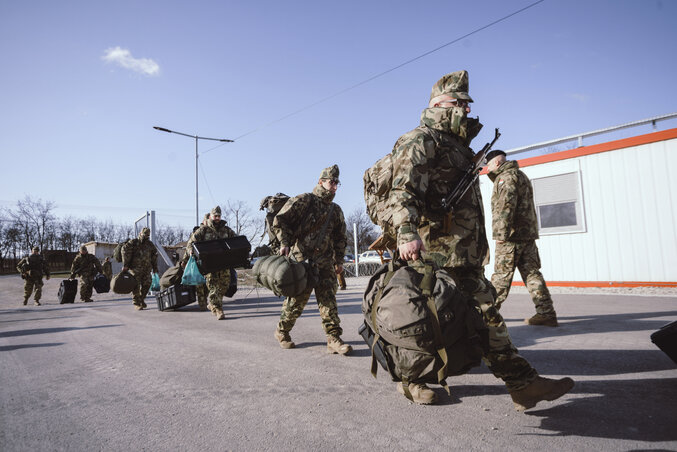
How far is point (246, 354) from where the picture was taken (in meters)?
4.21

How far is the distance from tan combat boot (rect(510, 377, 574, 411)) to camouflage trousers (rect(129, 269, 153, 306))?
9.55 metres

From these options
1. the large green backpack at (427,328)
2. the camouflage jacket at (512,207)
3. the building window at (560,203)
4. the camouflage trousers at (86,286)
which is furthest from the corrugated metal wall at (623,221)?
the camouflage trousers at (86,286)

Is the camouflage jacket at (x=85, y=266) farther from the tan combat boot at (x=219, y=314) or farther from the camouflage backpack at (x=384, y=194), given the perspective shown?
the camouflage backpack at (x=384, y=194)

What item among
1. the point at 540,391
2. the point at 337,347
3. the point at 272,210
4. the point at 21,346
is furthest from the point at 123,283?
the point at 540,391

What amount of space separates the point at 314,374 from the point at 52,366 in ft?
9.64

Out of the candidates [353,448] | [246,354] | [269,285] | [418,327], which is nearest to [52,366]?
[246,354]

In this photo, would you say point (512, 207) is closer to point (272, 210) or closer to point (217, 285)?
point (272, 210)

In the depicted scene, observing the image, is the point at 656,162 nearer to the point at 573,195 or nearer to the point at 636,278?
the point at 573,195

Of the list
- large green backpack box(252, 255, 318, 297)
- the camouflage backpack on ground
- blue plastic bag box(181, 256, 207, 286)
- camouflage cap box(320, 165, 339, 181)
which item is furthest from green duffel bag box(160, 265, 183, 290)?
camouflage cap box(320, 165, 339, 181)

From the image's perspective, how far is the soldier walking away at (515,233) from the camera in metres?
4.77

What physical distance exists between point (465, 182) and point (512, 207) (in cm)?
245

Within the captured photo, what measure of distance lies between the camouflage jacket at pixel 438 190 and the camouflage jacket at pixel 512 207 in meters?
2.20

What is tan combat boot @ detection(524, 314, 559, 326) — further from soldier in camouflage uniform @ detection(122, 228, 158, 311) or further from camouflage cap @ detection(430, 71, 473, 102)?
soldier in camouflage uniform @ detection(122, 228, 158, 311)

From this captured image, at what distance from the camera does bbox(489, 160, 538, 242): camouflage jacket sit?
187 inches
